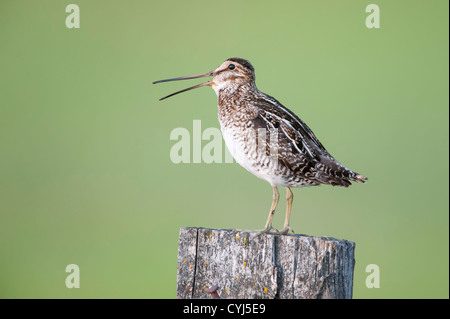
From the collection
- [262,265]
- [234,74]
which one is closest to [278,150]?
[234,74]

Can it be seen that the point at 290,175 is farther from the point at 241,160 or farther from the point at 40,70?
the point at 40,70

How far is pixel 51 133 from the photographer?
1482 cm

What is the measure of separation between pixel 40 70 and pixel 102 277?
833cm

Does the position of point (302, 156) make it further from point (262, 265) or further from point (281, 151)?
point (262, 265)

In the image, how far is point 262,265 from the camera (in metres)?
4.42

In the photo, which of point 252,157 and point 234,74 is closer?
point 252,157

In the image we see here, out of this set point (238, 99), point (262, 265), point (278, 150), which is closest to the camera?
point (262, 265)

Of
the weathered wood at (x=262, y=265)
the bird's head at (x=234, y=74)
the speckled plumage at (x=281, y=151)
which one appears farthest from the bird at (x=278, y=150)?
the weathered wood at (x=262, y=265)

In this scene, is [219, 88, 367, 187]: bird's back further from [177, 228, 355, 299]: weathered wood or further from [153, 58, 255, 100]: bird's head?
[177, 228, 355, 299]: weathered wood

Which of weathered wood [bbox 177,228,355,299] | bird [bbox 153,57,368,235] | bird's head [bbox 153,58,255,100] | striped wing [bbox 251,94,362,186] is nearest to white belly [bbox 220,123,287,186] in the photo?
bird [bbox 153,57,368,235]

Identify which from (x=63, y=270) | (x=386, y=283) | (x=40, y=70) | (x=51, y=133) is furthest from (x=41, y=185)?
(x=386, y=283)

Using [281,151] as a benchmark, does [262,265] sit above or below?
below

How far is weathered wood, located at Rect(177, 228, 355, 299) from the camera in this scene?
434cm
